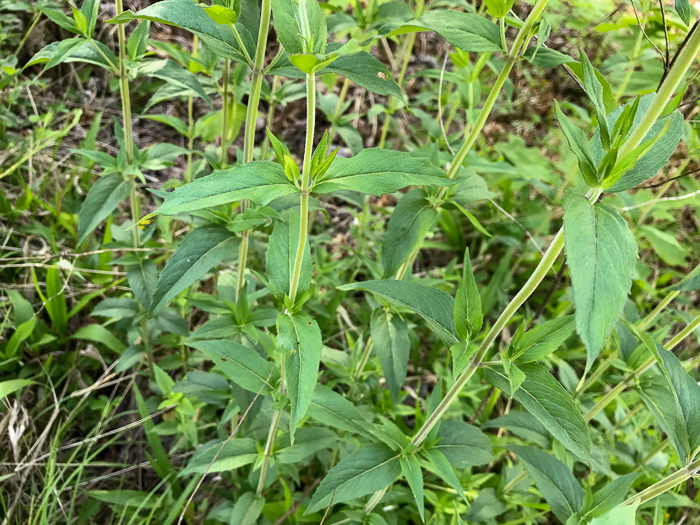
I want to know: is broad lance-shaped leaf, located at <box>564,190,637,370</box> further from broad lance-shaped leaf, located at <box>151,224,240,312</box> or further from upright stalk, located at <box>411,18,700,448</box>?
broad lance-shaped leaf, located at <box>151,224,240,312</box>

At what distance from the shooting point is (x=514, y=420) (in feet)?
5.73

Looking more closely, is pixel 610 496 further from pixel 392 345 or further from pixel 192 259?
pixel 192 259

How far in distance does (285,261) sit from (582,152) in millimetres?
762

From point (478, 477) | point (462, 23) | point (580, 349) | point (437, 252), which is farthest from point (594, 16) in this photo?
point (478, 477)

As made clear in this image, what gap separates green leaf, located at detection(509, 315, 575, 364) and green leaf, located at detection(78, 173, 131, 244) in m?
1.47

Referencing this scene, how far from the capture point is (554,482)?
5.01 ft

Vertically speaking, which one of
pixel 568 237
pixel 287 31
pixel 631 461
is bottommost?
pixel 631 461

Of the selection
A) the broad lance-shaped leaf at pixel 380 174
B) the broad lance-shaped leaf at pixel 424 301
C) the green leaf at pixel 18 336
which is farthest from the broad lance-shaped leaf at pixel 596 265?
the green leaf at pixel 18 336

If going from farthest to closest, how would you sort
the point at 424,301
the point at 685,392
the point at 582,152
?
the point at 685,392, the point at 424,301, the point at 582,152

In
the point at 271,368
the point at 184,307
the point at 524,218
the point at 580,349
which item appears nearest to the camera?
the point at 271,368

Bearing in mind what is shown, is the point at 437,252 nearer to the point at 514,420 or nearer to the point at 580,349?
the point at 580,349

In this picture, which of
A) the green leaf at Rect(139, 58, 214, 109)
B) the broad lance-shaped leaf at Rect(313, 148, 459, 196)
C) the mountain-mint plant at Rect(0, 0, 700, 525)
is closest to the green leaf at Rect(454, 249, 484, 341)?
the mountain-mint plant at Rect(0, 0, 700, 525)

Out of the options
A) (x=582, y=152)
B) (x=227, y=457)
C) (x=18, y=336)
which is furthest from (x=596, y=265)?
(x=18, y=336)

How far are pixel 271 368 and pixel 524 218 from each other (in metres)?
2.29
